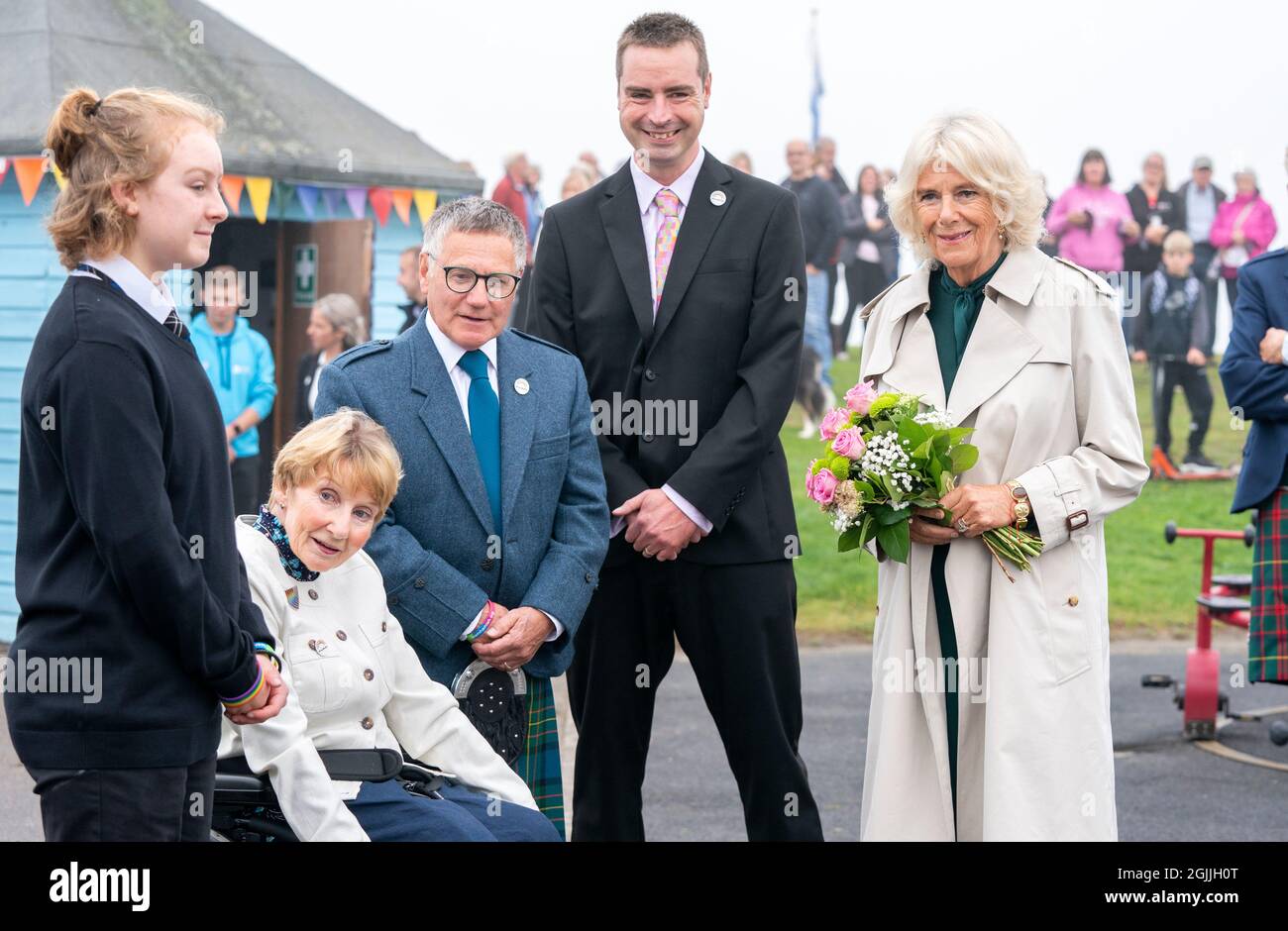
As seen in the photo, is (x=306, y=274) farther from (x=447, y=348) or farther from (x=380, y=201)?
(x=447, y=348)

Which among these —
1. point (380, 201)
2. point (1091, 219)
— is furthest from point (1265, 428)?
point (1091, 219)

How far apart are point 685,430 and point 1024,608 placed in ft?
3.98

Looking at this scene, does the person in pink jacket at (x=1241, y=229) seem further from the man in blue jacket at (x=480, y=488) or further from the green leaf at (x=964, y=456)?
the man in blue jacket at (x=480, y=488)

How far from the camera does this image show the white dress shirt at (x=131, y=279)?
3.11 m

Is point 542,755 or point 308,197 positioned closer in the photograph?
point 542,755

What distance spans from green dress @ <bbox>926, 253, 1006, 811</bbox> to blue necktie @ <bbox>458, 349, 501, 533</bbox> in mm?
1233

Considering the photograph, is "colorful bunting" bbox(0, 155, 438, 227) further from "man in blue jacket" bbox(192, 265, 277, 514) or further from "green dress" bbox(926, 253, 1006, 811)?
"green dress" bbox(926, 253, 1006, 811)

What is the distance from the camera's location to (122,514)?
2951 millimetres

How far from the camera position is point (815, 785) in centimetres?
716

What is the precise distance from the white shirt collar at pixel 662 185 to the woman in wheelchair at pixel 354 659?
142cm

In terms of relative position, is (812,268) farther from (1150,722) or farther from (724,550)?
(724,550)

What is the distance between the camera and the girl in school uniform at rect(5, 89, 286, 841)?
2.97m
